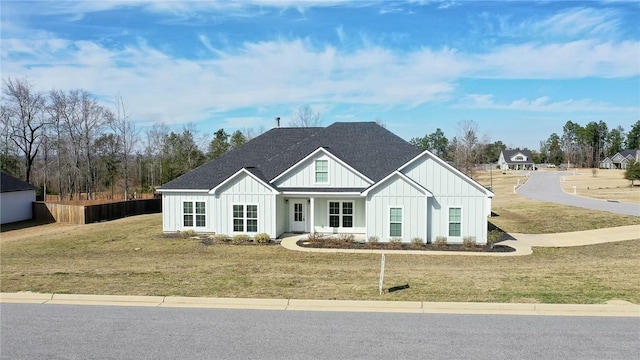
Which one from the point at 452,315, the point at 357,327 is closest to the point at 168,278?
the point at 357,327

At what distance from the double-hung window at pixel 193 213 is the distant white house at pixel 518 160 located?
11823 cm

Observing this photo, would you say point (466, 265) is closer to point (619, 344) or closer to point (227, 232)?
point (619, 344)

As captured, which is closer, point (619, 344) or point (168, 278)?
point (619, 344)

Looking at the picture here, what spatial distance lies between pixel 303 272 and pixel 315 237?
7733 millimetres

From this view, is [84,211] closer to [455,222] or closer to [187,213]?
[187,213]

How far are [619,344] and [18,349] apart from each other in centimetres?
962

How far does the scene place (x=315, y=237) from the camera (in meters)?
21.6

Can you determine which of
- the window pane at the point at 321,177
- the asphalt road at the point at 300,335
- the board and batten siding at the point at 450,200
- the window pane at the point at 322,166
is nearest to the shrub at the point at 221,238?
the window pane at the point at 321,177

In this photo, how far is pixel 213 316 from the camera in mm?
8516

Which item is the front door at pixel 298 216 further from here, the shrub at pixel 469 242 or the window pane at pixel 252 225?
the shrub at pixel 469 242

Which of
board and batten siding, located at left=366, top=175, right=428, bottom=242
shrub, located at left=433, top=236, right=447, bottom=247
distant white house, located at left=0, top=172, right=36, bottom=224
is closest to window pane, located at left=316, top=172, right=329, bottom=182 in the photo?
board and batten siding, located at left=366, top=175, right=428, bottom=242

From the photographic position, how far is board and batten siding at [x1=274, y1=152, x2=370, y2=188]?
75.6 feet

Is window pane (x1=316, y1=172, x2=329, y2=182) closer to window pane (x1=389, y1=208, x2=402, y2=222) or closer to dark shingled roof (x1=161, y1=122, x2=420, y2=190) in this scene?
dark shingled roof (x1=161, y1=122, x2=420, y2=190)

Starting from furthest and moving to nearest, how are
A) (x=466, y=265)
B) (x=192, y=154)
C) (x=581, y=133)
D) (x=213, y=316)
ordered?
(x=581, y=133) → (x=192, y=154) → (x=466, y=265) → (x=213, y=316)
